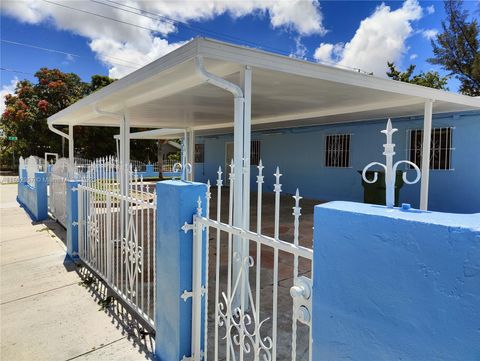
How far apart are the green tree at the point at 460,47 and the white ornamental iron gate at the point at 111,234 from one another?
19.8 m

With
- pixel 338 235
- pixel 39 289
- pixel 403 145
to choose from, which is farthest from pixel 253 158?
pixel 338 235

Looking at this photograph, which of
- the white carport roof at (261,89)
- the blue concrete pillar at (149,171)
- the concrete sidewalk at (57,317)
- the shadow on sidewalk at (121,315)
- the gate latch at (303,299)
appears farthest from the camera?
the blue concrete pillar at (149,171)

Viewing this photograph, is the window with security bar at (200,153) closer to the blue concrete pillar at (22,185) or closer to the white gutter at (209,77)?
the blue concrete pillar at (22,185)

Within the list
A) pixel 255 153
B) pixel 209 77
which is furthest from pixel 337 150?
pixel 209 77

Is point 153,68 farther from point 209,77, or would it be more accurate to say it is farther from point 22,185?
point 22,185

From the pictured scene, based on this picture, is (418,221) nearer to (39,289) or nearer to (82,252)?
(39,289)

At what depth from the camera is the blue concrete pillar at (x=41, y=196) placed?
27.8ft

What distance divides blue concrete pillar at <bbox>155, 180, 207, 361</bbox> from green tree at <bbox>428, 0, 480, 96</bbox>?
20.2m

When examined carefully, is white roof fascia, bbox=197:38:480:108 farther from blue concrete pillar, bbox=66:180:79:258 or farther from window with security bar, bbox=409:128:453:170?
blue concrete pillar, bbox=66:180:79:258

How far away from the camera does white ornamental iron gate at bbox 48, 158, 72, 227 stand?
723cm

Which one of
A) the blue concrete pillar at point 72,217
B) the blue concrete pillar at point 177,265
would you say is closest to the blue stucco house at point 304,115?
the blue concrete pillar at point 177,265

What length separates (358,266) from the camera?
1287 millimetres

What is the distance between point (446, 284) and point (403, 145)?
9356mm

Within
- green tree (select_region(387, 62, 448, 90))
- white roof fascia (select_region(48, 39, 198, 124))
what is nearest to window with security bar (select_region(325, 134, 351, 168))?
white roof fascia (select_region(48, 39, 198, 124))
